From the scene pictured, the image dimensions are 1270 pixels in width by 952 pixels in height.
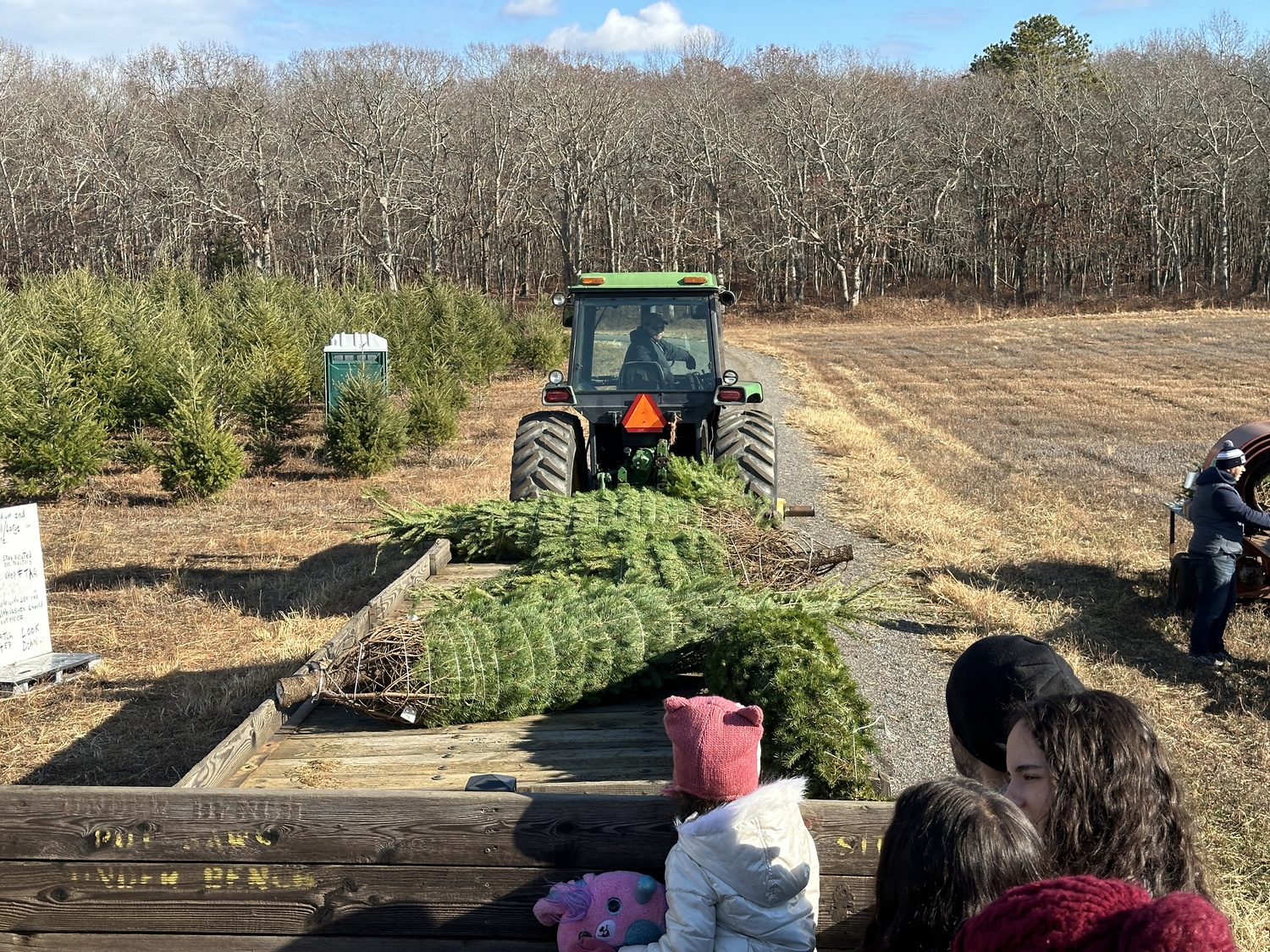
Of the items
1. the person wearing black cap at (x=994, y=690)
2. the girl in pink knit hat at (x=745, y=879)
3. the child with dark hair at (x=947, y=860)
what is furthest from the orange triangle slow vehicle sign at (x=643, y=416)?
the child with dark hair at (x=947, y=860)

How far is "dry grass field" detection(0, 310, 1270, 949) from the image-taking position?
574cm

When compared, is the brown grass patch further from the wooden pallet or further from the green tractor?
the green tractor

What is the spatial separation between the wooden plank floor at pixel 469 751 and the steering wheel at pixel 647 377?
14.9ft

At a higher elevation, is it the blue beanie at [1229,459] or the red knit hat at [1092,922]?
the red knit hat at [1092,922]

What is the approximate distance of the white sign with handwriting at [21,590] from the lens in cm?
709

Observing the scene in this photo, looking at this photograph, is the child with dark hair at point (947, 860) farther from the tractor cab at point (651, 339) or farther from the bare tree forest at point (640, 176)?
the bare tree forest at point (640, 176)

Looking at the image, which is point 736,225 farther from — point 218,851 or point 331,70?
point 218,851

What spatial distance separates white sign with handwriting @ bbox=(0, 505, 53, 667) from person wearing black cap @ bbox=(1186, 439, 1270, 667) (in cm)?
719

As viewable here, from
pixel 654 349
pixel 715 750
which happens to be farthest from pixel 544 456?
pixel 715 750

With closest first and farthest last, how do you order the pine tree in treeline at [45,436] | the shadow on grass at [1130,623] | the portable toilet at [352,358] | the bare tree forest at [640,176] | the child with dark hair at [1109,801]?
1. the child with dark hair at [1109,801]
2. the shadow on grass at [1130,623]
3. the pine tree in treeline at [45,436]
4. the portable toilet at [352,358]
5. the bare tree forest at [640,176]

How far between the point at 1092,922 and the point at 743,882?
44.9 inches

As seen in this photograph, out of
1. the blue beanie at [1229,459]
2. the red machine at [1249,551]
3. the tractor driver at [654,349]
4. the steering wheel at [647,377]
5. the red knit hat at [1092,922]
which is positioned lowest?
the red machine at [1249,551]

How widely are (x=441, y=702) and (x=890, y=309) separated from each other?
48.5 meters

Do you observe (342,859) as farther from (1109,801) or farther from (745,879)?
(1109,801)
